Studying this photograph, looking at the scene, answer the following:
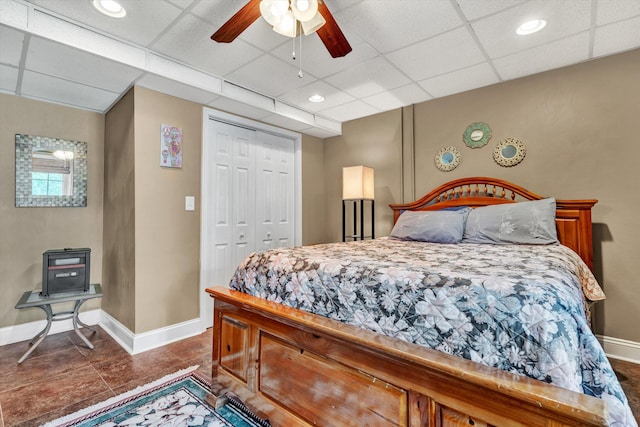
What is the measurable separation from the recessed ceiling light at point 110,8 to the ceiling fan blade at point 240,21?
68 cm

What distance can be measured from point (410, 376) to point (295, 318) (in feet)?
1.89

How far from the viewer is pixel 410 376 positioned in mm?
1118

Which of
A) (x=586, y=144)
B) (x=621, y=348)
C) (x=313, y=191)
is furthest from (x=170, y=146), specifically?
(x=621, y=348)

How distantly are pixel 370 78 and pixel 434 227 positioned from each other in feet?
5.04

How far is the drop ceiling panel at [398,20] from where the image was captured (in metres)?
1.95

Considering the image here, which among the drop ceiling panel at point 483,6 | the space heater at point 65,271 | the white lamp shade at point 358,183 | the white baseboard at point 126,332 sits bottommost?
the white baseboard at point 126,332

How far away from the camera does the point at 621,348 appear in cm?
246

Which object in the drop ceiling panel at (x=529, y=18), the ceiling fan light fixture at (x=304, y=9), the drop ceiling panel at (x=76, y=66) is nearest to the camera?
the ceiling fan light fixture at (x=304, y=9)

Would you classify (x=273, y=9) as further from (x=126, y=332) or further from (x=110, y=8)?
(x=126, y=332)

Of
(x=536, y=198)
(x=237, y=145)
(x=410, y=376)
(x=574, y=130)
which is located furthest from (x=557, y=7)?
(x=237, y=145)

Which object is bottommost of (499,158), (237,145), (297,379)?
(297,379)

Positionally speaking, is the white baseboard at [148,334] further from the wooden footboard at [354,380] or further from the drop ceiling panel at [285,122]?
the drop ceiling panel at [285,122]

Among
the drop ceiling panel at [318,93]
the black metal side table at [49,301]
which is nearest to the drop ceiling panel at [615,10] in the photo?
the drop ceiling panel at [318,93]

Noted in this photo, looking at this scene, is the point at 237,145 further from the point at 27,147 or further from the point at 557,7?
the point at 557,7
